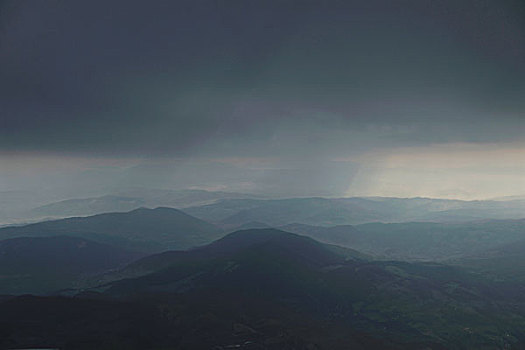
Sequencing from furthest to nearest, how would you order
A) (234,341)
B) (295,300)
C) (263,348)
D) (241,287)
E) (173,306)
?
1. (241,287)
2. (295,300)
3. (173,306)
4. (234,341)
5. (263,348)

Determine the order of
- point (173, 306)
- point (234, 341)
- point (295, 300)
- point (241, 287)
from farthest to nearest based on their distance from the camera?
point (241, 287) < point (295, 300) < point (173, 306) < point (234, 341)

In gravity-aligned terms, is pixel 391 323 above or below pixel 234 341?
below

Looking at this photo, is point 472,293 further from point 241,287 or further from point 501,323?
point 241,287

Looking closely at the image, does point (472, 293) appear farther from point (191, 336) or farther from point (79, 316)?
point (79, 316)

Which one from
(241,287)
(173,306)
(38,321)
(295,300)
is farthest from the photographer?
(241,287)

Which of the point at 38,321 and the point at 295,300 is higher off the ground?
the point at 38,321

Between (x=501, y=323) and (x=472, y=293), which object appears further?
(x=472, y=293)

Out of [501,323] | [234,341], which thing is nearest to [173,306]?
[234,341]

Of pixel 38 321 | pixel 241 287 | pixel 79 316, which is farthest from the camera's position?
pixel 241 287

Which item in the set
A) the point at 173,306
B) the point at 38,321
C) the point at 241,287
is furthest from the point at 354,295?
the point at 38,321

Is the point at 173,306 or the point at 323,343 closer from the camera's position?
the point at 323,343
